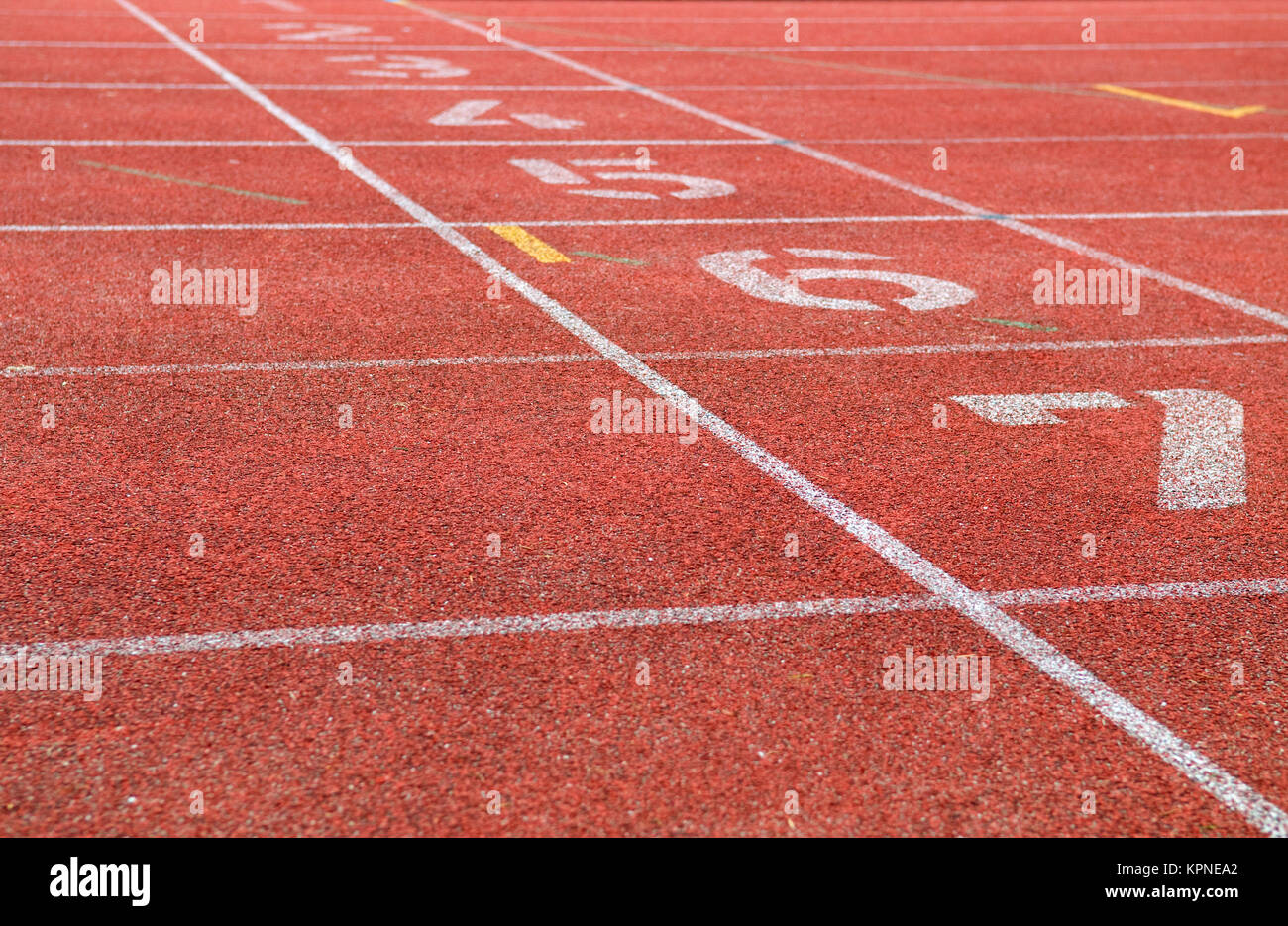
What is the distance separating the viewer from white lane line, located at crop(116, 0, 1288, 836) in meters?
4.18

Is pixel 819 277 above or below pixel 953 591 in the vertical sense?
above

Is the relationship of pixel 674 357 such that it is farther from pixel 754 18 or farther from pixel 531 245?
pixel 754 18

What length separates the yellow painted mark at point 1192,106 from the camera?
16734 mm

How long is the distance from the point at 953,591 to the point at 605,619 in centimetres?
130

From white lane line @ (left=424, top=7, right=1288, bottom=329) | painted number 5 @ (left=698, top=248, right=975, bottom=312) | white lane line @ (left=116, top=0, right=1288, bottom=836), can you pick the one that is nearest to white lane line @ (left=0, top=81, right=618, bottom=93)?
white lane line @ (left=424, top=7, right=1288, bottom=329)

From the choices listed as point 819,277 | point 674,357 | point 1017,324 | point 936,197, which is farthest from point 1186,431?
→ point 936,197

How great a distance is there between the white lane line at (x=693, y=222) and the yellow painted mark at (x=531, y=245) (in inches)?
7.5

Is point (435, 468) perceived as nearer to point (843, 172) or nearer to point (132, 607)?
point (132, 607)

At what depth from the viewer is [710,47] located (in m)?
20.9

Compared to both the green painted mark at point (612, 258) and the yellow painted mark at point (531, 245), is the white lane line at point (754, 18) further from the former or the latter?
the green painted mark at point (612, 258)

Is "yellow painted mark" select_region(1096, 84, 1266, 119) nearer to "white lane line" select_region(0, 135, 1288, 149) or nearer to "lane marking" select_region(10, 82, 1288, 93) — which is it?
"lane marking" select_region(10, 82, 1288, 93)

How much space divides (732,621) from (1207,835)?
1672mm

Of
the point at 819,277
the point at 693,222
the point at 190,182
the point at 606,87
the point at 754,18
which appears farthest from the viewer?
the point at 754,18
